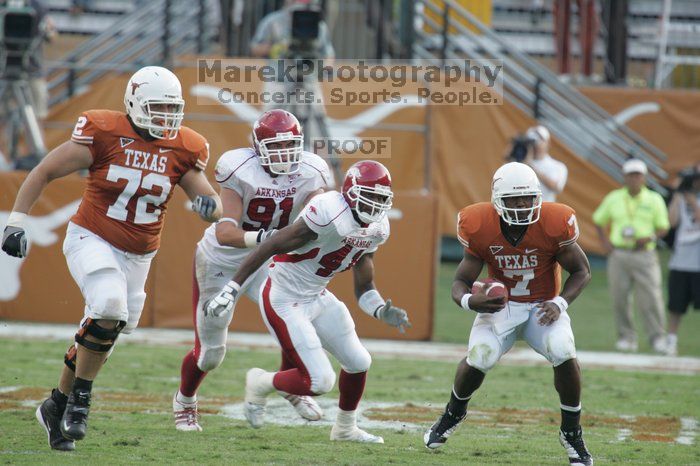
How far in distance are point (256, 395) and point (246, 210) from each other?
3.36 ft

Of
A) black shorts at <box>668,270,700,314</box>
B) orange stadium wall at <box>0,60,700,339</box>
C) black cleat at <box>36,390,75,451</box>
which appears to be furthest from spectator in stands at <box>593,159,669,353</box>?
black cleat at <box>36,390,75,451</box>

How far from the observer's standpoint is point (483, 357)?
17.9 ft

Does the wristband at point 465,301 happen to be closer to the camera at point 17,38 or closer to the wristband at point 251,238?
the wristband at point 251,238

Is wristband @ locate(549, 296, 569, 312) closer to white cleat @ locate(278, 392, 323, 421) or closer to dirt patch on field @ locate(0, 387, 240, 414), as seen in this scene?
white cleat @ locate(278, 392, 323, 421)

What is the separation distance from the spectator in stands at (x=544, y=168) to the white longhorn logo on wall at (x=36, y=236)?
424 cm

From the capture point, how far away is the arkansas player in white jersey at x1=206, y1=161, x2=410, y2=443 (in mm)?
5457

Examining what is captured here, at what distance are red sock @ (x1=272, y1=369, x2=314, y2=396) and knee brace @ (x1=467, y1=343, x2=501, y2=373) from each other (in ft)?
2.75

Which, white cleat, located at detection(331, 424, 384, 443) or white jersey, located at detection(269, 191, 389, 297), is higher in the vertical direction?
white jersey, located at detection(269, 191, 389, 297)

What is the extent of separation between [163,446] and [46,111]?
7996 mm

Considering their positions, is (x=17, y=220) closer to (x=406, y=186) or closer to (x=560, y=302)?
(x=560, y=302)

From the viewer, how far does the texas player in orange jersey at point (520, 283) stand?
5324 millimetres

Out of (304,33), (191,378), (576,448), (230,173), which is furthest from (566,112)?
(576,448)

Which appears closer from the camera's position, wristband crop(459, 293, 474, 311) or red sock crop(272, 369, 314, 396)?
wristband crop(459, 293, 474, 311)
